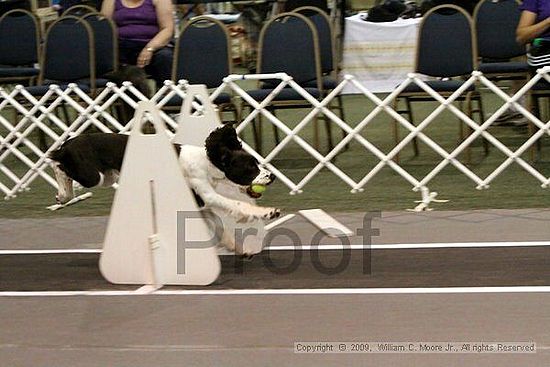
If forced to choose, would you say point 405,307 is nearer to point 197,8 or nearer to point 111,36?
point 111,36

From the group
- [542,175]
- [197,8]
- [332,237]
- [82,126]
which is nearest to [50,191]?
[82,126]

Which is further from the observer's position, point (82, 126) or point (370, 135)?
point (370, 135)

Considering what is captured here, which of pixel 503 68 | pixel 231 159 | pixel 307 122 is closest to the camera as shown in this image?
pixel 231 159

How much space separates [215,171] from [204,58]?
121 inches

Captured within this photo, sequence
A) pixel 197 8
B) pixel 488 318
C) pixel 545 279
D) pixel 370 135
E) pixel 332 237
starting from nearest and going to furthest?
pixel 488 318 → pixel 545 279 → pixel 332 237 → pixel 370 135 → pixel 197 8

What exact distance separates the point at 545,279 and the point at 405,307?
80cm

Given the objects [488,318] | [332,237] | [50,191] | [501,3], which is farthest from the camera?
[501,3]

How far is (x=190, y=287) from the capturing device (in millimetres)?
5023

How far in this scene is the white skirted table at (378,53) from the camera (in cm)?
1177

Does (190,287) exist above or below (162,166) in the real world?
below

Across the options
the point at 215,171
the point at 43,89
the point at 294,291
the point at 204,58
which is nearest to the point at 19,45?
the point at 43,89

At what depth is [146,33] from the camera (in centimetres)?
859

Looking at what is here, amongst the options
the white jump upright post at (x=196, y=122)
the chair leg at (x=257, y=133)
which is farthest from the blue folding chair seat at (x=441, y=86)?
the white jump upright post at (x=196, y=122)

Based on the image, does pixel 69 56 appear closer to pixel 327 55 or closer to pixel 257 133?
pixel 257 133
